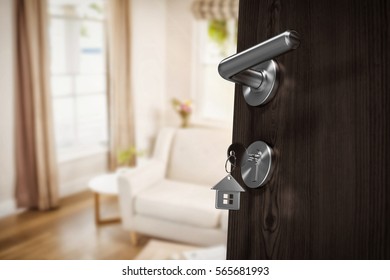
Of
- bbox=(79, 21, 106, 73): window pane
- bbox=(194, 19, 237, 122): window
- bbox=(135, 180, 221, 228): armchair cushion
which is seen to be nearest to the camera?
bbox=(135, 180, 221, 228): armchair cushion

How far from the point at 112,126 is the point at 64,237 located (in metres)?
1.28

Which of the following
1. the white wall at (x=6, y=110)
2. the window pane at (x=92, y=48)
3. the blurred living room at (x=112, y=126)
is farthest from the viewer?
the window pane at (x=92, y=48)

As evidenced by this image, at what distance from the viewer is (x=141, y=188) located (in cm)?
259

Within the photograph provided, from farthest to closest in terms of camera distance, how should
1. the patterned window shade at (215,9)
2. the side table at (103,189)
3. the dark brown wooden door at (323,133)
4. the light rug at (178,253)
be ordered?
the patterned window shade at (215,9)
the side table at (103,189)
the light rug at (178,253)
the dark brown wooden door at (323,133)

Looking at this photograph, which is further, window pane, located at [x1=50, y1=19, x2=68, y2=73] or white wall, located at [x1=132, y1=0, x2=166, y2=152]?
white wall, located at [x1=132, y1=0, x2=166, y2=152]

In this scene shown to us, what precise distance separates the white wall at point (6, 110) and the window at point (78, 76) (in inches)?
19.6

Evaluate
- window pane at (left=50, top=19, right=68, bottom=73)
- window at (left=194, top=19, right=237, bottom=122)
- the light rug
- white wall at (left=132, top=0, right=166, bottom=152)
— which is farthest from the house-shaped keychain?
white wall at (left=132, top=0, right=166, bottom=152)

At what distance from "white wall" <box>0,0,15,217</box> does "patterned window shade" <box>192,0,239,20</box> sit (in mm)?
1367

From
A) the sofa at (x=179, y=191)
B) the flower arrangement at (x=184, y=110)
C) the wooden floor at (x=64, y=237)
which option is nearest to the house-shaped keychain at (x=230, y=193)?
the sofa at (x=179, y=191)

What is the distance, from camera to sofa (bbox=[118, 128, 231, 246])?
2391mm

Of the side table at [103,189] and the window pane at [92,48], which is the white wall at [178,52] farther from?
the side table at [103,189]

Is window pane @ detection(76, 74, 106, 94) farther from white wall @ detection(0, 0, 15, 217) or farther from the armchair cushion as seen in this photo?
the armchair cushion

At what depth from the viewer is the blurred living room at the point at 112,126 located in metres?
2.49
